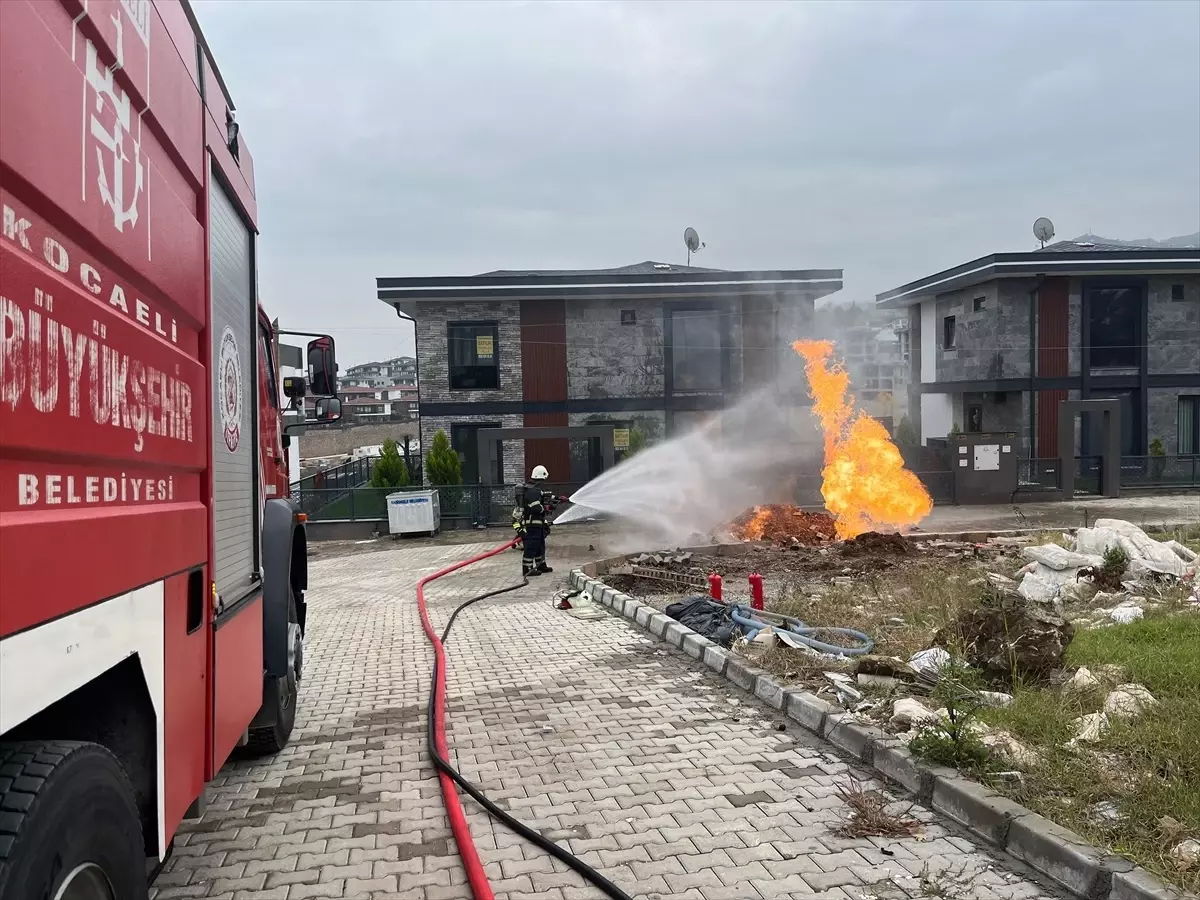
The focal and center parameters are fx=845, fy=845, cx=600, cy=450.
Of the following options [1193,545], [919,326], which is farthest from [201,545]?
[919,326]

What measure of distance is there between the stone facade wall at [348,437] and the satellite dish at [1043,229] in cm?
3225

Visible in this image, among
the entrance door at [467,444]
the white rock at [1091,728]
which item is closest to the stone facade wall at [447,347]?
the entrance door at [467,444]

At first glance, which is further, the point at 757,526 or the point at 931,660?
the point at 757,526

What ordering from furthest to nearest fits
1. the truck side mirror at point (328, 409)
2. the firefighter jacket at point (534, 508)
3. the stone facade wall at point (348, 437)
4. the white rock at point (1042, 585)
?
the stone facade wall at point (348, 437) → the firefighter jacket at point (534, 508) → the white rock at point (1042, 585) → the truck side mirror at point (328, 409)

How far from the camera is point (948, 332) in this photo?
101ft

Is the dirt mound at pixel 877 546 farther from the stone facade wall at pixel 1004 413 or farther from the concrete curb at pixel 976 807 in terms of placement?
the stone facade wall at pixel 1004 413

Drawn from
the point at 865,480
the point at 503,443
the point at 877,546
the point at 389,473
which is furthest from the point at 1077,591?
the point at 503,443

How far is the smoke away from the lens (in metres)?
18.8

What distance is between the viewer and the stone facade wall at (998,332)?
90.1 ft

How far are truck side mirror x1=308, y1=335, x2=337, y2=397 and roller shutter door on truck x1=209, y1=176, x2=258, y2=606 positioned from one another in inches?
64.9

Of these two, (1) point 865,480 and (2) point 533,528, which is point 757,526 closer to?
(1) point 865,480

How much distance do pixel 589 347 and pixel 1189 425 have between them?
66.9 feet

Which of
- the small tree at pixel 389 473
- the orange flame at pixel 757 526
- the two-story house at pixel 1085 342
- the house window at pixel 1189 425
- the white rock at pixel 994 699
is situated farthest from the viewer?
the house window at pixel 1189 425

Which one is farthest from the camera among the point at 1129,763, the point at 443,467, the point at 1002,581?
the point at 443,467
